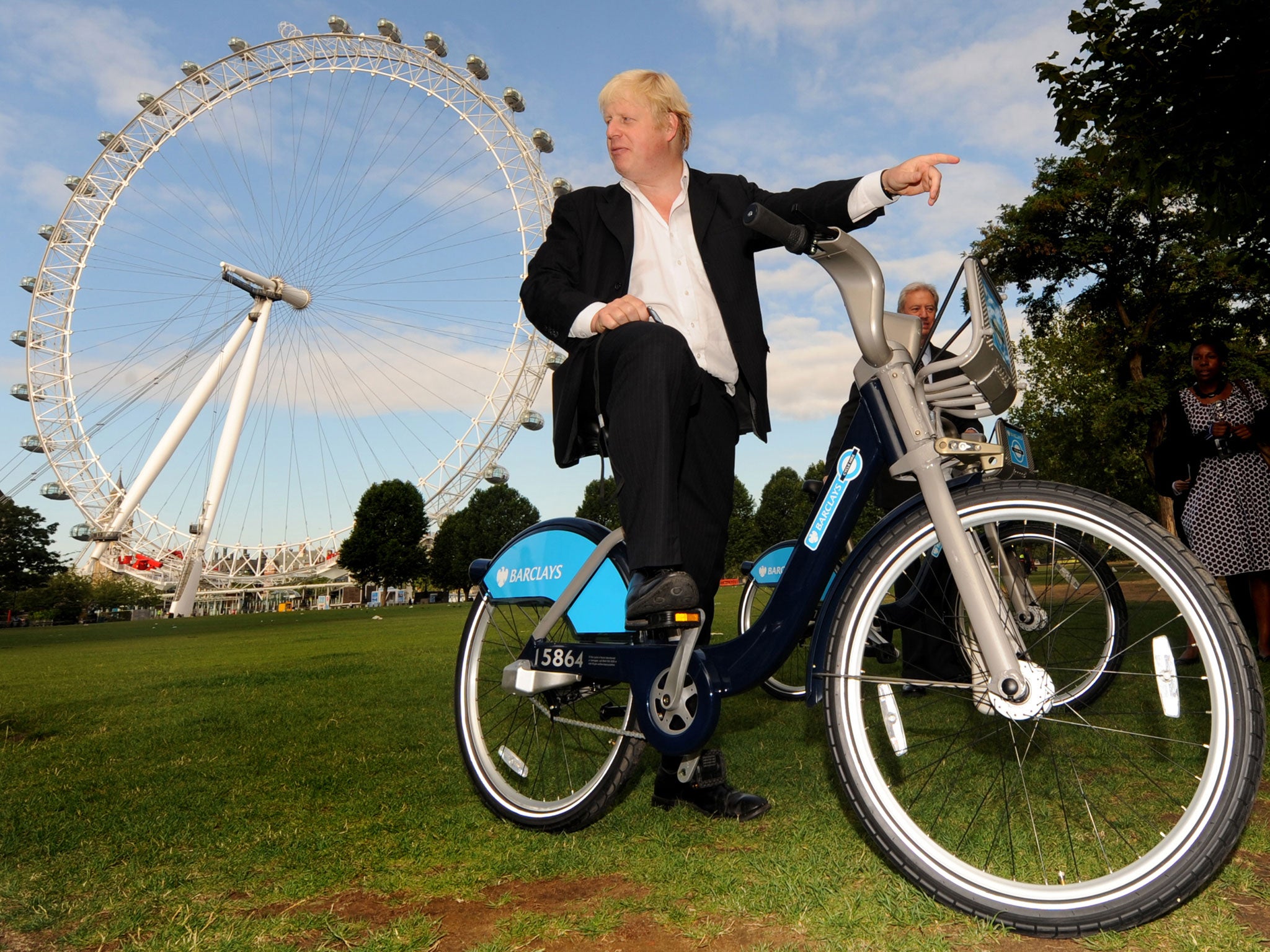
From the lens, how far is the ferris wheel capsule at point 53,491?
39781 millimetres

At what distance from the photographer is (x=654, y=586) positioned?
207 cm

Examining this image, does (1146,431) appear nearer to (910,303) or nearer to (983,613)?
(910,303)

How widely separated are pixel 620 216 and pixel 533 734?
5.30 feet

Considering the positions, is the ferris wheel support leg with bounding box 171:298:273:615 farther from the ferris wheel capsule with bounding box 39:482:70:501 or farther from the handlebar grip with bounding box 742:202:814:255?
the handlebar grip with bounding box 742:202:814:255

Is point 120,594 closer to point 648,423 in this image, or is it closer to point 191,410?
point 191,410

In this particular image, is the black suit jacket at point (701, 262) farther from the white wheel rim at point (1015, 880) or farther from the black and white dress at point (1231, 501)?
the black and white dress at point (1231, 501)

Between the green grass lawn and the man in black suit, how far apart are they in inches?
15.8

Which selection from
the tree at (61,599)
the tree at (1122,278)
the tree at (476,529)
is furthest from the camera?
the tree at (476,529)

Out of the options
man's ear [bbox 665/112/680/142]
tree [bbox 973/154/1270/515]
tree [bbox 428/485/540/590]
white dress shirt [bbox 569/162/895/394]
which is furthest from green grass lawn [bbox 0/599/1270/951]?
tree [bbox 428/485/540/590]

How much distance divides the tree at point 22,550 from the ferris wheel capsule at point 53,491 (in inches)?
71.3

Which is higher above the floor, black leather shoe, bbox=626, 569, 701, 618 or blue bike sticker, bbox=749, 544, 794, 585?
blue bike sticker, bbox=749, 544, 794, 585

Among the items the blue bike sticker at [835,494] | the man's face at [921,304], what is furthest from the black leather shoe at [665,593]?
the man's face at [921,304]

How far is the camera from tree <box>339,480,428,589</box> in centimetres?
5503

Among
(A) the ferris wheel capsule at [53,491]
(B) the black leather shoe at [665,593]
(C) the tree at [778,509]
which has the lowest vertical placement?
(B) the black leather shoe at [665,593]
